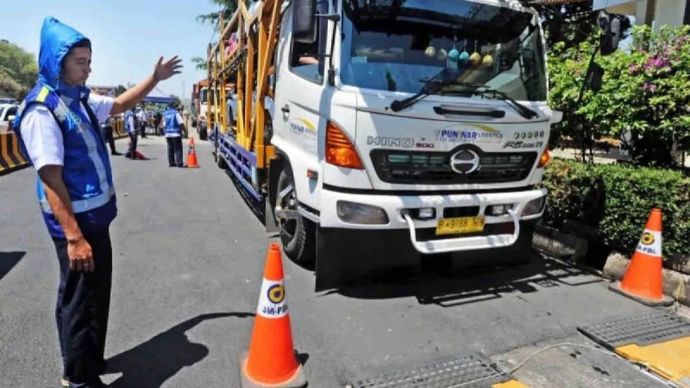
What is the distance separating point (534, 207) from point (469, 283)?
0.90 meters

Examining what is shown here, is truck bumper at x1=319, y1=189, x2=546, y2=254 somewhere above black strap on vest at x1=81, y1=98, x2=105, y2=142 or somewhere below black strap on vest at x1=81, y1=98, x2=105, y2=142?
below

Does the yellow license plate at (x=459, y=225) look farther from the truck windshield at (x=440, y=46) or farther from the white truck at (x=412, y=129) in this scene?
the truck windshield at (x=440, y=46)

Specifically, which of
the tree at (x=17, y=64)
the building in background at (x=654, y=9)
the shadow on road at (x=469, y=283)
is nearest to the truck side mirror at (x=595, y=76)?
the shadow on road at (x=469, y=283)

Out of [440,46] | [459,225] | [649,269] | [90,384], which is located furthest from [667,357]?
[90,384]

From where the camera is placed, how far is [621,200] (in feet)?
15.1

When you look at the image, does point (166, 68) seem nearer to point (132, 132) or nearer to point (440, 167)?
point (440, 167)

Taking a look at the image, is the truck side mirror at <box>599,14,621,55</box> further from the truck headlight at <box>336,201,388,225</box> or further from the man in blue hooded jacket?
the man in blue hooded jacket

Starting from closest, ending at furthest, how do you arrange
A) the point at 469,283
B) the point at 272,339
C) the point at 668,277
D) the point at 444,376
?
the point at 272,339, the point at 444,376, the point at 668,277, the point at 469,283

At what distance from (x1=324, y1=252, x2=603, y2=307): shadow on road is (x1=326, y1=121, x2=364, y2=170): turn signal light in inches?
43.2

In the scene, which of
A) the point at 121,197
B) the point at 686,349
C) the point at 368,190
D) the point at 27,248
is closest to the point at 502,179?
the point at 368,190

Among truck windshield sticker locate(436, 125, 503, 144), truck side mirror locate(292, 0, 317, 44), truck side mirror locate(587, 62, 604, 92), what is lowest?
truck windshield sticker locate(436, 125, 503, 144)

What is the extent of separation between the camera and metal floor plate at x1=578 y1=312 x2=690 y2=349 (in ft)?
11.3

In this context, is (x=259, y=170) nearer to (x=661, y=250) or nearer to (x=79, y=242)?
(x=79, y=242)

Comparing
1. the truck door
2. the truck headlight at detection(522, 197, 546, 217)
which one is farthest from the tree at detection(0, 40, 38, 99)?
the truck headlight at detection(522, 197, 546, 217)
